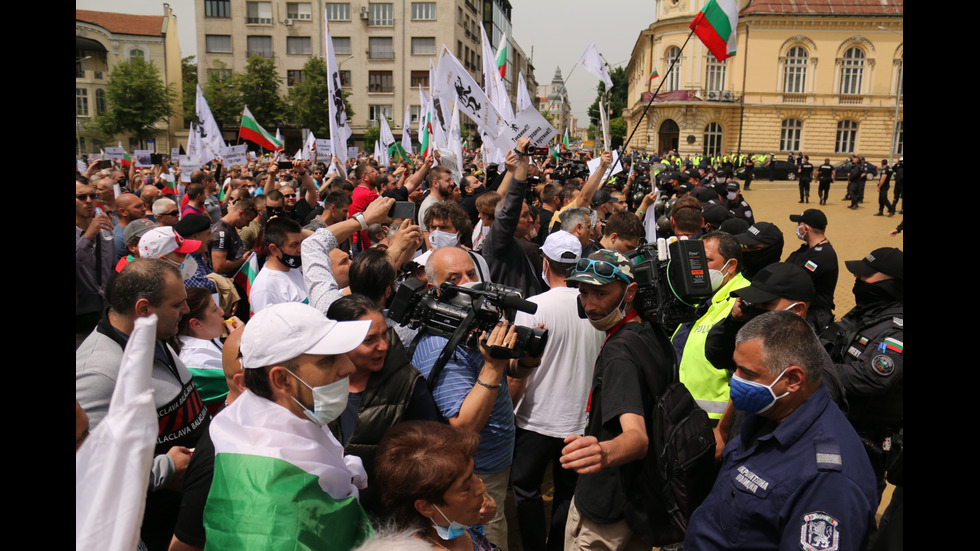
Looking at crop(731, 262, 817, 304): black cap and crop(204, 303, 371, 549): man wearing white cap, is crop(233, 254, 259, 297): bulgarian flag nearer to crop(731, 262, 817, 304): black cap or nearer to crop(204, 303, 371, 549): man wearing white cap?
crop(204, 303, 371, 549): man wearing white cap

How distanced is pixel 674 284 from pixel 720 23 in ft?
23.1

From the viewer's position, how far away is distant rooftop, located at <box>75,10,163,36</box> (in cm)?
5478

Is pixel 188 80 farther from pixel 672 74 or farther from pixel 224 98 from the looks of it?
Answer: pixel 672 74

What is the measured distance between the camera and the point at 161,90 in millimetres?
45656

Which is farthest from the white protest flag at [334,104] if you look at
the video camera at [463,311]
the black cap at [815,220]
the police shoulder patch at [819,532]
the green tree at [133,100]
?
the green tree at [133,100]

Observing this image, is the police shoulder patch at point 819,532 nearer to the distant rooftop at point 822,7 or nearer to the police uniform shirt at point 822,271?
the police uniform shirt at point 822,271

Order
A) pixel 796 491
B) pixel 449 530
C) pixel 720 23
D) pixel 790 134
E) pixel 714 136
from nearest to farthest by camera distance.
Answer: pixel 449 530, pixel 796 491, pixel 720 23, pixel 790 134, pixel 714 136

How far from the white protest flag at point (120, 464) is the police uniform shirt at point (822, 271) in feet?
17.3

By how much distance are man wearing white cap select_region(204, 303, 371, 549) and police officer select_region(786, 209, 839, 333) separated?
415 cm

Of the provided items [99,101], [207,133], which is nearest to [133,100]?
[99,101]

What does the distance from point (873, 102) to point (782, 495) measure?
59.6m

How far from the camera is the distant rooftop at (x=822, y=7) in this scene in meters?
50.3

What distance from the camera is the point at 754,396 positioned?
244 centimetres
